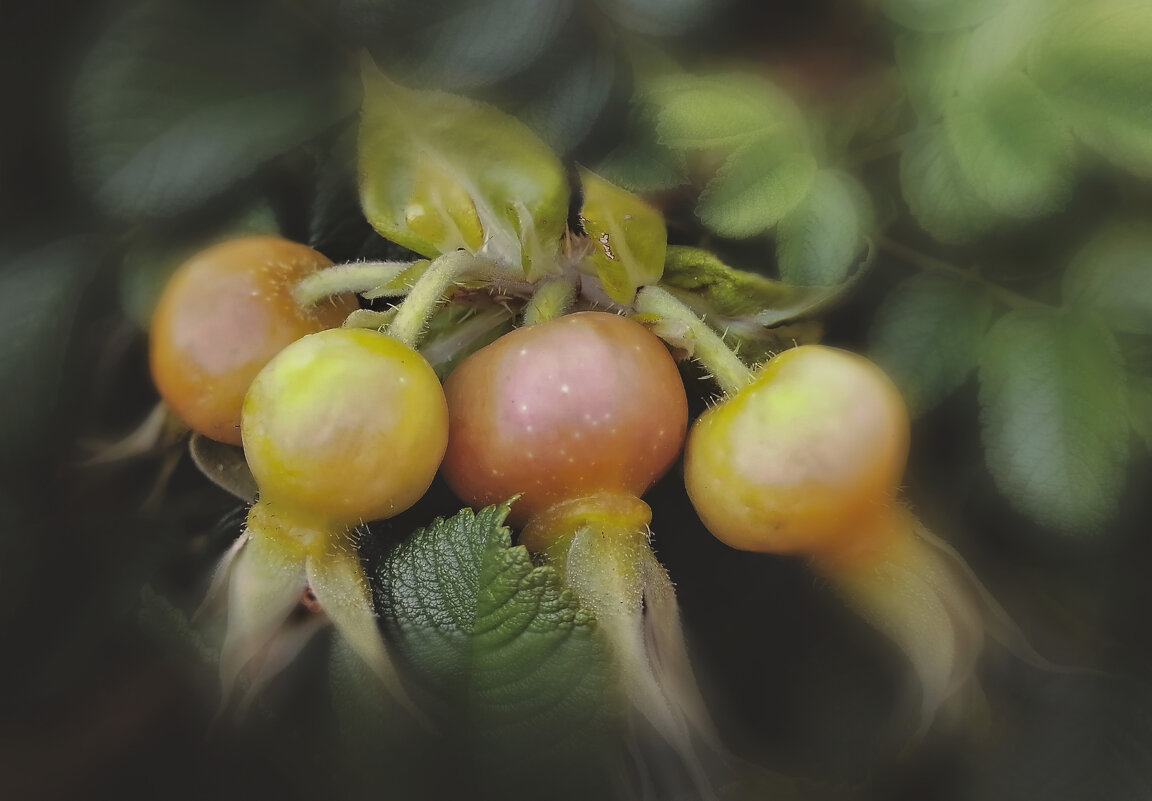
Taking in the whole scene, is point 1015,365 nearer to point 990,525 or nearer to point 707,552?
point 990,525

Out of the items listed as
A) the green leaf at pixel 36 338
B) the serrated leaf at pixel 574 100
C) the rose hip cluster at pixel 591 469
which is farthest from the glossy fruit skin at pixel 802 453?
the green leaf at pixel 36 338

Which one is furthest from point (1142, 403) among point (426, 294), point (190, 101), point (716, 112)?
point (190, 101)

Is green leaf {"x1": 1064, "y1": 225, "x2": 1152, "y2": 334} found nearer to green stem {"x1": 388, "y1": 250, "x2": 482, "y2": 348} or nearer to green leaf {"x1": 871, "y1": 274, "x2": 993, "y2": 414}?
green leaf {"x1": 871, "y1": 274, "x2": 993, "y2": 414}

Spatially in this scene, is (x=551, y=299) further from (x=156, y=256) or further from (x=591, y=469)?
(x=156, y=256)

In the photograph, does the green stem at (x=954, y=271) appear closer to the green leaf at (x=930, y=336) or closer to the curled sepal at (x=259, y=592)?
the green leaf at (x=930, y=336)

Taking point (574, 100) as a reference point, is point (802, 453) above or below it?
below

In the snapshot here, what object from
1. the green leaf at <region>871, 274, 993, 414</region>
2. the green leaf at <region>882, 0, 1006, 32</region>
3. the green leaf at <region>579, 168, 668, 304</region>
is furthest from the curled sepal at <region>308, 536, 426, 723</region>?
the green leaf at <region>882, 0, 1006, 32</region>

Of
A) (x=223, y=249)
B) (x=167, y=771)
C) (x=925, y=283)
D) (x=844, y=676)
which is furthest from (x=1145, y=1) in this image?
(x=167, y=771)
